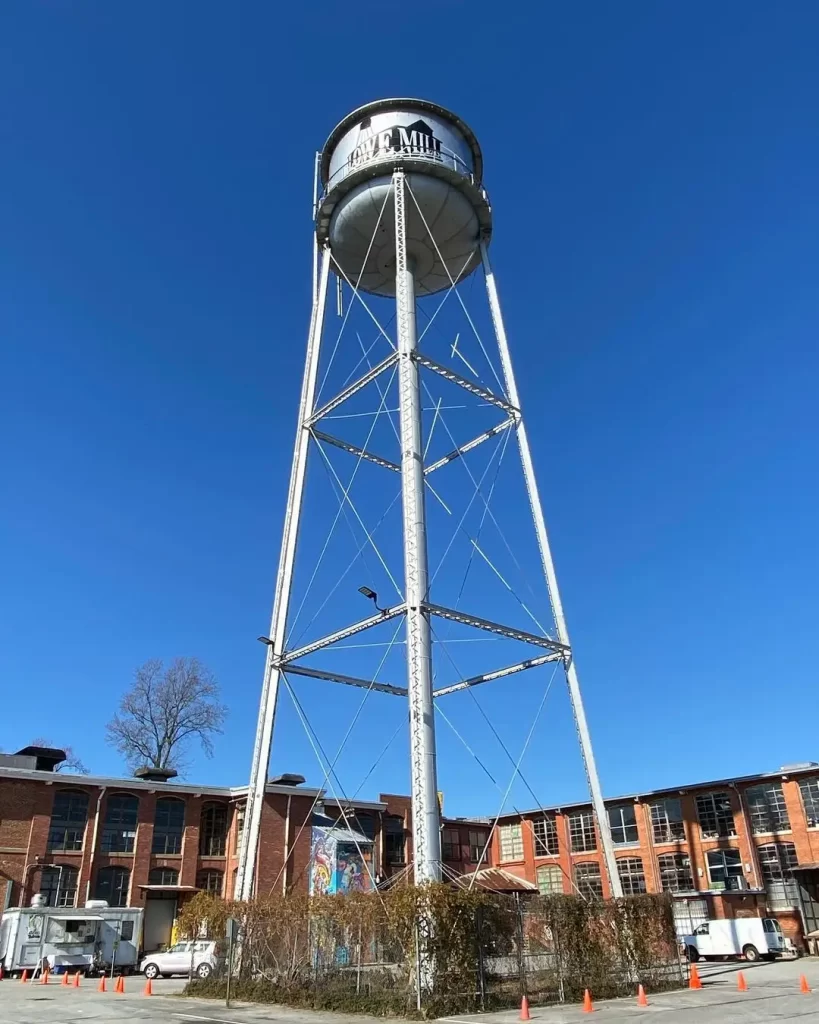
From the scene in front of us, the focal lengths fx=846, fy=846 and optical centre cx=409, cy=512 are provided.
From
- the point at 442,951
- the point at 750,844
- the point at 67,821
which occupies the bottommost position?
the point at 442,951

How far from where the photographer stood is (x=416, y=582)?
18.5 m

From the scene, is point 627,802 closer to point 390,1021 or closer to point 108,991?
point 108,991

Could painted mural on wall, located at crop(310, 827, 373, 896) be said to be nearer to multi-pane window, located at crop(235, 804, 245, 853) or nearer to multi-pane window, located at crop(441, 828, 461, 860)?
multi-pane window, located at crop(235, 804, 245, 853)

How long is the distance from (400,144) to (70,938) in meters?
28.3

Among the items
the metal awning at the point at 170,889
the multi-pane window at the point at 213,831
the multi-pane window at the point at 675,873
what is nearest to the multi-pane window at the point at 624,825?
the multi-pane window at the point at 675,873

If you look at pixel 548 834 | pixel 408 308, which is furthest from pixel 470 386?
pixel 548 834

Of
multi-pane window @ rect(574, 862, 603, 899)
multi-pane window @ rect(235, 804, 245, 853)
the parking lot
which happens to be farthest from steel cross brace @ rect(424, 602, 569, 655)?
multi-pane window @ rect(574, 862, 603, 899)

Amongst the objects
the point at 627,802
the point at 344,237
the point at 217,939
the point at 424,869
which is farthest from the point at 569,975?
the point at 627,802

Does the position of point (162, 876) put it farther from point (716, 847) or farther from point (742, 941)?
point (716, 847)

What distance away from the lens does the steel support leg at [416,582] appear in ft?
55.2

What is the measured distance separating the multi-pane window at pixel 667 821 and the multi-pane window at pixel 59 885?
29.0m

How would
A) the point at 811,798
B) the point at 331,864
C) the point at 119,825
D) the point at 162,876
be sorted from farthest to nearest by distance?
the point at 811,798 → the point at 162,876 → the point at 119,825 → the point at 331,864

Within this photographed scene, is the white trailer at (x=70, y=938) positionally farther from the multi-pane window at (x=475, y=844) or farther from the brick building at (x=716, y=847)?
the multi-pane window at (x=475, y=844)

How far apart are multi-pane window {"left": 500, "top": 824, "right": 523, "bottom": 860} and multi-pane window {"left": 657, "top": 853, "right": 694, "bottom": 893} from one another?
9842 millimetres
